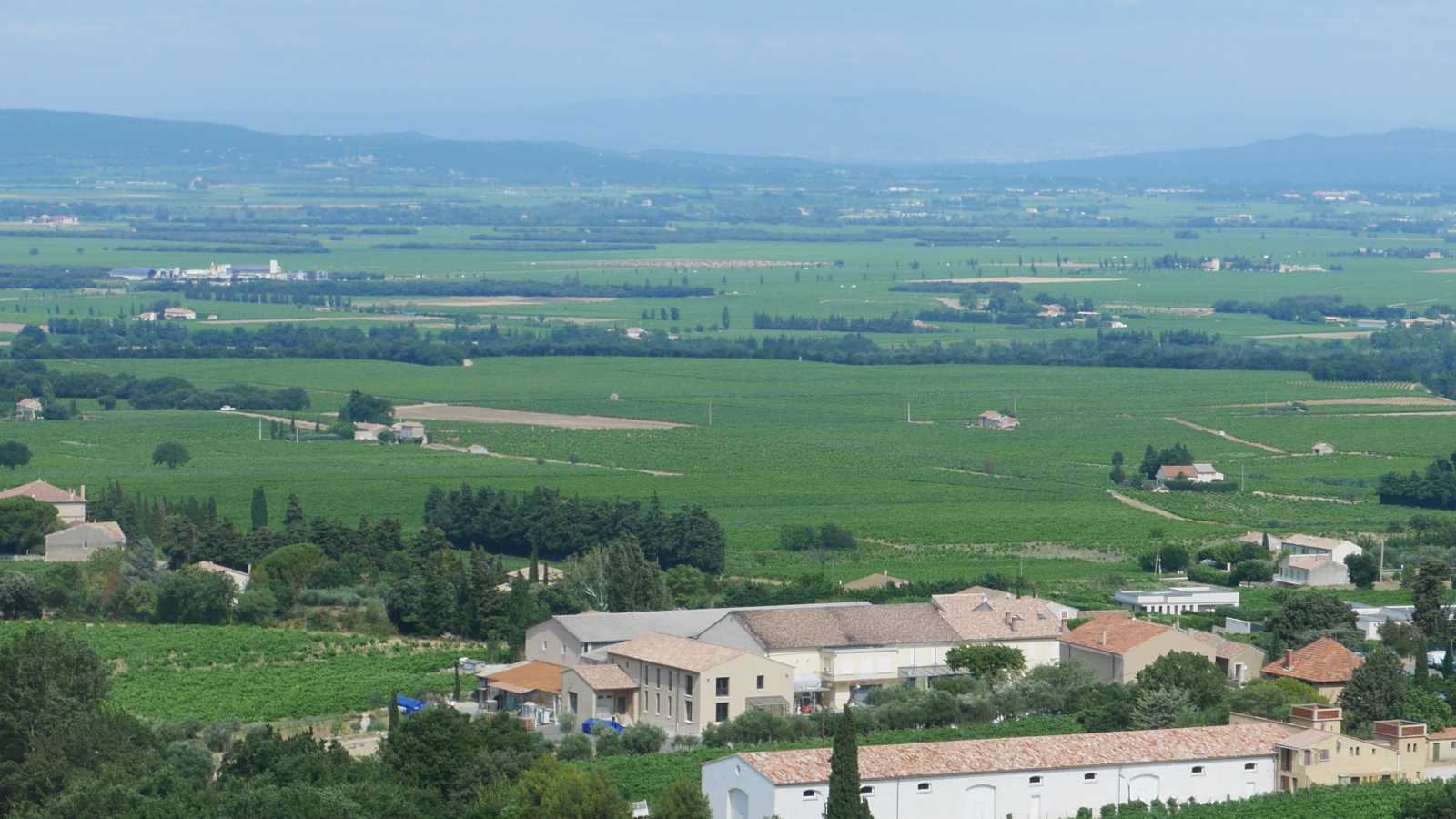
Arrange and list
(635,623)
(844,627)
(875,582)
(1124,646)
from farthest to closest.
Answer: (875,582)
(635,623)
(844,627)
(1124,646)

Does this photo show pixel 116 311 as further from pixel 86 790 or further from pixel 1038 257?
pixel 86 790

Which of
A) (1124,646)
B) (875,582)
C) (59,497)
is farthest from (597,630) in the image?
(59,497)

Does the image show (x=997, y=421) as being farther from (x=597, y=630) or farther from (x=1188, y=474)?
(x=597, y=630)

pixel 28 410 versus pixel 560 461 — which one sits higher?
pixel 560 461

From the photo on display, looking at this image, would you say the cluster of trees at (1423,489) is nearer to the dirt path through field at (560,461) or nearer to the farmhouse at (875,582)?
the dirt path through field at (560,461)

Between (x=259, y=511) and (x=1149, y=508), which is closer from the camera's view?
(x=259, y=511)

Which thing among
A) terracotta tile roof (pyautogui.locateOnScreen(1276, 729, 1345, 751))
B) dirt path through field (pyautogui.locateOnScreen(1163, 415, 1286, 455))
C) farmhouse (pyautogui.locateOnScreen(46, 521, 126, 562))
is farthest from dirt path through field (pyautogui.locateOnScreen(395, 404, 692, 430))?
terracotta tile roof (pyautogui.locateOnScreen(1276, 729, 1345, 751))

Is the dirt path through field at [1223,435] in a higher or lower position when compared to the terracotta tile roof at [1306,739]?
lower

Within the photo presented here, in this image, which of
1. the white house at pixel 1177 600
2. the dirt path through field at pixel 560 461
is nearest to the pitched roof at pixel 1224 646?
the white house at pixel 1177 600
